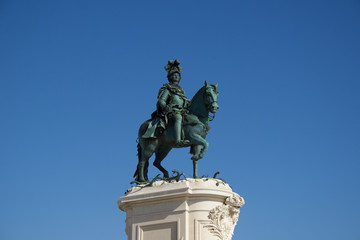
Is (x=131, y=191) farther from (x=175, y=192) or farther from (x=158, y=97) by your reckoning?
(x=158, y=97)

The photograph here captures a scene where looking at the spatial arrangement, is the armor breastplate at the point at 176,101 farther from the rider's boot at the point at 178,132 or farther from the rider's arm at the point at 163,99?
the rider's boot at the point at 178,132

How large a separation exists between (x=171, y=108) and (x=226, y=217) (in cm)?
408

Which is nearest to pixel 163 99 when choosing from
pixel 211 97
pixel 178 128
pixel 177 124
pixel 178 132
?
pixel 177 124

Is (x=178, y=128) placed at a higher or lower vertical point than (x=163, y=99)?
lower

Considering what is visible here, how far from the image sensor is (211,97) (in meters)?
19.6

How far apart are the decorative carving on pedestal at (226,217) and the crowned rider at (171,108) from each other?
2466 mm

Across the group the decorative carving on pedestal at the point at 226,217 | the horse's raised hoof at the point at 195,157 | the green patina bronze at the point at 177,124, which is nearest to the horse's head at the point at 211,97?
the green patina bronze at the point at 177,124

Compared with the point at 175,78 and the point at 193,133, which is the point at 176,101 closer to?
the point at 175,78

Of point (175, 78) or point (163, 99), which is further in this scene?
point (175, 78)

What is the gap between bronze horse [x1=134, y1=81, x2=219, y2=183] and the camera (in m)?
19.6

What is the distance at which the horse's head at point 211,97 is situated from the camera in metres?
19.6

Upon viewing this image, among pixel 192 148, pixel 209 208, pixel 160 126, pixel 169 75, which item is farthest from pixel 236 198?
pixel 169 75

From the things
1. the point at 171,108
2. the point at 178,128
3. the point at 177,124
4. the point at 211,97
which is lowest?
the point at 178,128

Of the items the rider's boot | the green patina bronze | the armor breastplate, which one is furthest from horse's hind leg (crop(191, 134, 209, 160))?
the armor breastplate
